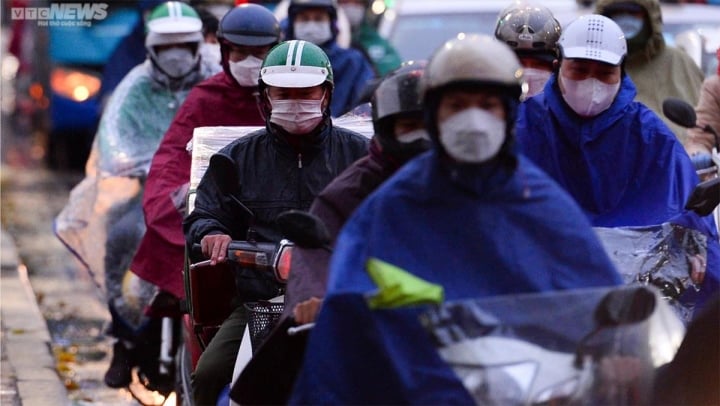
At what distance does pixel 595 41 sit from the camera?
7543mm

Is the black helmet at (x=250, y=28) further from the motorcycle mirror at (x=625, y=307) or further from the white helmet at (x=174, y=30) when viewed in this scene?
the motorcycle mirror at (x=625, y=307)

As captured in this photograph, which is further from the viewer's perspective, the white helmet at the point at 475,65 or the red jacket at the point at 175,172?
Result: the red jacket at the point at 175,172

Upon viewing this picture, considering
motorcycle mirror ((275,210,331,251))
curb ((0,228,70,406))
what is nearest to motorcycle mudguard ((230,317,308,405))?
motorcycle mirror ((275,210,331,251))

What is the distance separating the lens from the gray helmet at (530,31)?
31.1 feet

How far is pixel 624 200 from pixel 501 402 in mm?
2860

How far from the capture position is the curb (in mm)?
10203

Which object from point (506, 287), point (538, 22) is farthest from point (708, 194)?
point (538, 22)

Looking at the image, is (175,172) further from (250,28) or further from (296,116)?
(296,116)

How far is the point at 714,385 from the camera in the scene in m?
5.61

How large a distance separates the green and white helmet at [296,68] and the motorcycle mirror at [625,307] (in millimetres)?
2609

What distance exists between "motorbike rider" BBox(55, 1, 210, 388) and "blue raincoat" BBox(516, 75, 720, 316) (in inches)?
145

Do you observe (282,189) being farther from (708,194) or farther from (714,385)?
(714,385)

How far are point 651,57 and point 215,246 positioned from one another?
469cm

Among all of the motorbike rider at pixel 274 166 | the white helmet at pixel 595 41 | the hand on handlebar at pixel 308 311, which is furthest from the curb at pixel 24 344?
the hand on handlebar at pixel 308 311
